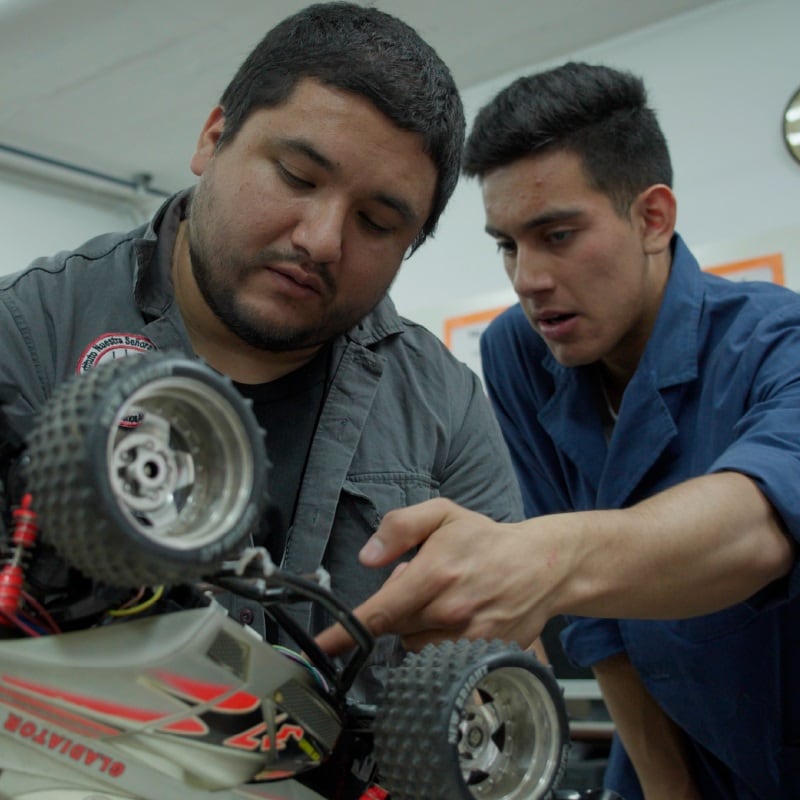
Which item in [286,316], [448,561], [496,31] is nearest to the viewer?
[448,561]

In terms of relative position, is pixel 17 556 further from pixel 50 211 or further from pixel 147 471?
pixel 50 211

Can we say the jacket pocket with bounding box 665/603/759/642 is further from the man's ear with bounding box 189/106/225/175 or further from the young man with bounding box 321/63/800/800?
the man's ear with bounding box 189/106/225/175

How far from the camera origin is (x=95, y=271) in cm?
116

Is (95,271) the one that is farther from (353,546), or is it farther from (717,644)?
(717,644)

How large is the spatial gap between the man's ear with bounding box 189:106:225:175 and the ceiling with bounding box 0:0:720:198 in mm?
1247

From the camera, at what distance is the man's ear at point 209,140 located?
1.18m

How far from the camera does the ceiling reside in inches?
93.5

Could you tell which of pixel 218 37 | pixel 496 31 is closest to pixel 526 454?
pixel 496 31

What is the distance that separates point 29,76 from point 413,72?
2.04 meters

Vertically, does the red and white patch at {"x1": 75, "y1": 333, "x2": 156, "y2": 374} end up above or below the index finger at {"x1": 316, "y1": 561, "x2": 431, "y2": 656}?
above

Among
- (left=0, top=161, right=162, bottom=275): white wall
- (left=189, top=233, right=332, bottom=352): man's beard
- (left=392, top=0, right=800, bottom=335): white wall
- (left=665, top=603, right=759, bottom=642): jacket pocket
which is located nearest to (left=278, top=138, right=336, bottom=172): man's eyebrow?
(left=189, top=233, right=332, bottom=352): man's beard

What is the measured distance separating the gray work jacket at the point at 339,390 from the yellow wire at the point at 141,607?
424 mm

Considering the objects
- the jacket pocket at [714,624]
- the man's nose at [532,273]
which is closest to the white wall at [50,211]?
the man's nose at [532,273]

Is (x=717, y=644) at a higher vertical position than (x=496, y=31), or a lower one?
lower
